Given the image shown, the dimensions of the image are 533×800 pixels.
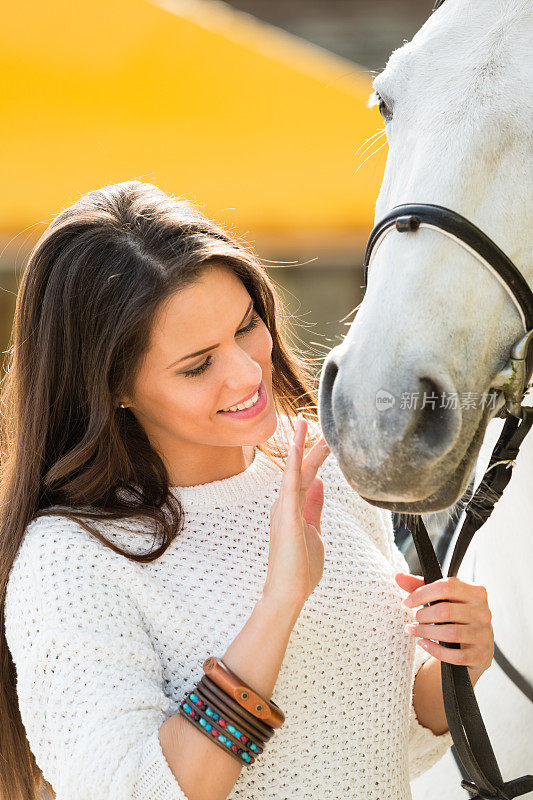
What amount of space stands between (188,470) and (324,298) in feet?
13.5

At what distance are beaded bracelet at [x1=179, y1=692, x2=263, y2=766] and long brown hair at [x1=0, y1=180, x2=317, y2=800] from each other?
242 millimetres

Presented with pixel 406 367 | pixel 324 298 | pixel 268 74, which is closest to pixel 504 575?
pixel 406 367

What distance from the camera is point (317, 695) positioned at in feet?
4.02

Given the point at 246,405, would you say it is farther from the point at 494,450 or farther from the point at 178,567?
the point at 494,450

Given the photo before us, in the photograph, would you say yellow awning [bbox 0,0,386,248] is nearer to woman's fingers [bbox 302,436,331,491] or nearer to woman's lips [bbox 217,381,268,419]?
woman's lips [bbox 217,381,268,419]

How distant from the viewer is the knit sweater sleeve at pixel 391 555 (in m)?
1.37

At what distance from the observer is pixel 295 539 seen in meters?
1.11

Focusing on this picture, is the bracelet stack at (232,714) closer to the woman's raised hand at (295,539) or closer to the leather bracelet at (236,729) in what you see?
the leather bracelet at (236,729)

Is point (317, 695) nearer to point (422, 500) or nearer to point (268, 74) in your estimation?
point (422, 500)

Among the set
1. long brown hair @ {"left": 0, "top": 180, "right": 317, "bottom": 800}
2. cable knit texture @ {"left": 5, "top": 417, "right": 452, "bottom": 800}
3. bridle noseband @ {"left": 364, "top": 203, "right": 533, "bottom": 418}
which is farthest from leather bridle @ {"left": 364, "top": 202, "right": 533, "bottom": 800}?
long brown hair @ {"left": 0, "top": 180, "right": 317, "bottom": 800}

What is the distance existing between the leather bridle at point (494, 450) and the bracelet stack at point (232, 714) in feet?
0.92

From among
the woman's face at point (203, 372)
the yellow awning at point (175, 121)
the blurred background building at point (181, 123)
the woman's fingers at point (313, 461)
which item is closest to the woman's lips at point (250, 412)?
the woman's face at point (203, 372)

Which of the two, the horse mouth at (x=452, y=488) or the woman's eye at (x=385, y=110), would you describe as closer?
the horse mouth at (x=452, y=488)

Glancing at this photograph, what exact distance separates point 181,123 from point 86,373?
10.1 feet
